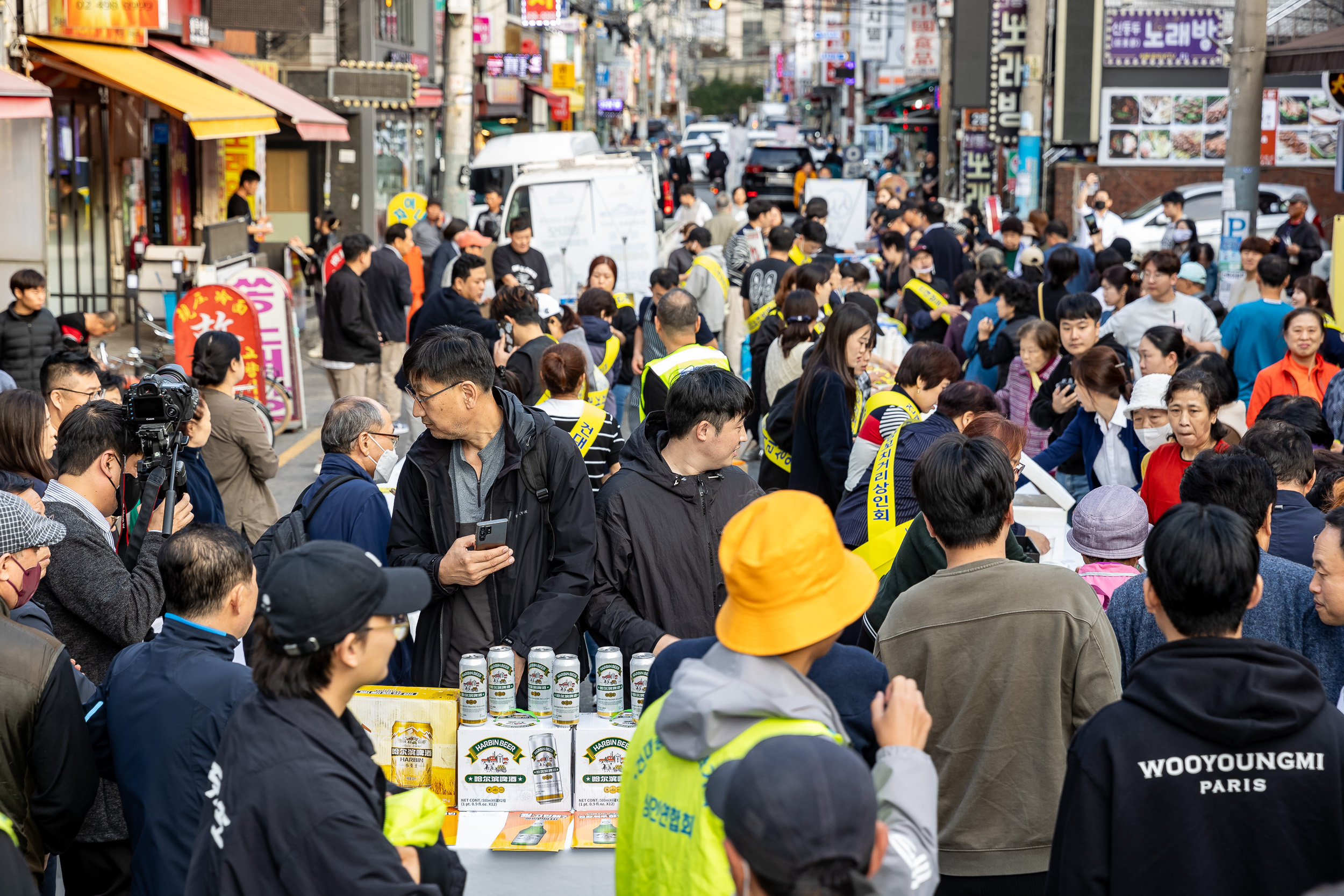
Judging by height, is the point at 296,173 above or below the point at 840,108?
below

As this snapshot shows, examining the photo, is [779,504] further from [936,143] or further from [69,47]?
[936,143]

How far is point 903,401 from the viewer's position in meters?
6.19

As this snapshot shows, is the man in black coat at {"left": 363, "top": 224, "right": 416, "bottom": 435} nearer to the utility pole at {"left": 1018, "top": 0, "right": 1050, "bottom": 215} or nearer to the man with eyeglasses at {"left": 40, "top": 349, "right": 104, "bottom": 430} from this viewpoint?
the man with eyeglasses at {"left": 40, "top": 349, "right": 104, "bottom": 430}

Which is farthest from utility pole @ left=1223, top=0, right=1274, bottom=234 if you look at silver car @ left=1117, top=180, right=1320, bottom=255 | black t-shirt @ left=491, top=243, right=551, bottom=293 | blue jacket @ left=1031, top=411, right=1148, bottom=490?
silver car @ left=1117, top=180, right=1320, bottom=255

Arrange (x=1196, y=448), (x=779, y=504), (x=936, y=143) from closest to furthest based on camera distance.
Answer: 1. (x=779, y=504)
2. (x=1196, y=448)
3. (x=936, y=143)

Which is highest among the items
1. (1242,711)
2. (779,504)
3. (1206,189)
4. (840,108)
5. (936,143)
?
(840,108)

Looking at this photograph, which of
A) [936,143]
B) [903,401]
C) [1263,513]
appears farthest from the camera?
[936,143]

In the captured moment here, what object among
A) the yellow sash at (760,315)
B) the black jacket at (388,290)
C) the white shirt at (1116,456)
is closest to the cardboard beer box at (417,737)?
the white shirt at (1116,456)

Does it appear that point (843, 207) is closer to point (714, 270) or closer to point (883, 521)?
point (714, 270)

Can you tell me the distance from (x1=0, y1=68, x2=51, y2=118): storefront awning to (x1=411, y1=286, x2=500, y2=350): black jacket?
3.97 m

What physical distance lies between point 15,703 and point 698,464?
216 centimetres

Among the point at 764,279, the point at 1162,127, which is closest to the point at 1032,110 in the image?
the point at 1162,127

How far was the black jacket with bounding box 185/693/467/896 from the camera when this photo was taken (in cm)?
253

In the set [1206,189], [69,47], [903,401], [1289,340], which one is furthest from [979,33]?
[903,401]
